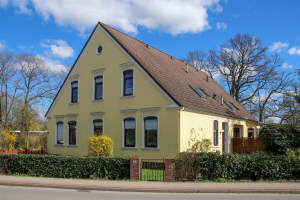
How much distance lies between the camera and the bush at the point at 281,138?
15.8m

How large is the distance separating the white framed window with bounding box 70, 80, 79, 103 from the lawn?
455 inches

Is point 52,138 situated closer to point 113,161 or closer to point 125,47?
point 125,47

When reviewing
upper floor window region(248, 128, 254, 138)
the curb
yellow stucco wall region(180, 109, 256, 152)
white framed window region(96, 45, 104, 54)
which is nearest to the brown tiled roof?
yellow stucco wall region(180, 109, 256, 152)

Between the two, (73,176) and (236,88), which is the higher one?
(236,88)

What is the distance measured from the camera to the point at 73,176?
43.4 ft

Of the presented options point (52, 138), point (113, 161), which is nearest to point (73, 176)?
point (113, 161)

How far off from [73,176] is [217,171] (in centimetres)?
658

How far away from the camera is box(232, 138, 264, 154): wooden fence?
22672 mm

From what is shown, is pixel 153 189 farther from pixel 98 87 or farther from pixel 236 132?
pixel 236 132

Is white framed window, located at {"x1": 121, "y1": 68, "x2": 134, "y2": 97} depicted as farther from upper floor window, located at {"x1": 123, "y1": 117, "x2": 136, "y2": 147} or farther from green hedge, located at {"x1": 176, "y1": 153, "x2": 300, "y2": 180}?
green hedge, located at {"x1": 176, "y1": 153, "x2": 300, "y2": 180}

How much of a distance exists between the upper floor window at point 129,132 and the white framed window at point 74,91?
5665 millimetres

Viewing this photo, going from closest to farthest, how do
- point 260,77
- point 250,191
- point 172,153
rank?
point 250,191 → point 172,153 → point 260,77

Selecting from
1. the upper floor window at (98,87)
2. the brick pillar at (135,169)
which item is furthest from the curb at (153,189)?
the upper floor window at (98,87)

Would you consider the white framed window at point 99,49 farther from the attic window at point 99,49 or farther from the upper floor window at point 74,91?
the upper floor window at point 74,91
